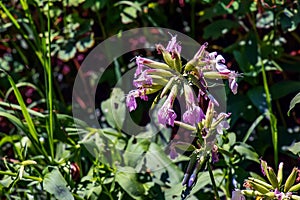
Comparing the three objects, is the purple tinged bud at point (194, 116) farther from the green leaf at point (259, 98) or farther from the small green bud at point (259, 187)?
the green leaf at point (259, 98)

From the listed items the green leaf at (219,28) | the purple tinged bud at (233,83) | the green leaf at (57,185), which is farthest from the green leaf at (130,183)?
the green leaf at (219,28)

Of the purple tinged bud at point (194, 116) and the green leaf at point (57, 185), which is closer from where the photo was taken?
Answer: the purple tinged bud at point (194, 116)

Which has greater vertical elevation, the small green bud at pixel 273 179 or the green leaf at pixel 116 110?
the green leaf at pixel 116 110

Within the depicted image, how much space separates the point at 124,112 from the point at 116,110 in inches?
1.1

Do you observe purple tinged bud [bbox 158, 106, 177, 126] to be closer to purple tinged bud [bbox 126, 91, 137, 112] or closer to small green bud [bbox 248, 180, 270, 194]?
purple tinged bud [bbox 126, 91, 137, 112]

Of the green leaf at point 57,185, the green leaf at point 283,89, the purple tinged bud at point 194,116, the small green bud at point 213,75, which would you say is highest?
the small green bud at point 213,75

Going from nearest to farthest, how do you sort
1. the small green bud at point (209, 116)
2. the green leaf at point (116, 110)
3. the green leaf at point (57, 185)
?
1. the small green bud at point (209, 116)
2. the green leaf at point (57, 185)
3. the green leaf at point (116, 110)

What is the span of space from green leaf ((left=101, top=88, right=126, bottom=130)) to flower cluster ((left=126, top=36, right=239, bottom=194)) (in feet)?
1.61

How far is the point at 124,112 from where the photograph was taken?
74.2 inches

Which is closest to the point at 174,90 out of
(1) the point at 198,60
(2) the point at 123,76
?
(1) the point at 198,60

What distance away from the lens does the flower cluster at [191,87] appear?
1281 millimetres

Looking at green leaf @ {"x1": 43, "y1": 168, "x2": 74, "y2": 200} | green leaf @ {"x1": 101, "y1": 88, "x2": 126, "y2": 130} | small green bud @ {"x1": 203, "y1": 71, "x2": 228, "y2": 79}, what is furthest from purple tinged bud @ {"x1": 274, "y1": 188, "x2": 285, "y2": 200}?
green leaf @ {"x1": 101, "y1": 88, "x2": 126, "y2": 130}

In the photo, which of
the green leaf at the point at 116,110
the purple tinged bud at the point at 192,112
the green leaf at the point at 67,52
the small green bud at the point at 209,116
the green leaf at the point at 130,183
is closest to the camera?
the purple tinged bud at the point at 192,112

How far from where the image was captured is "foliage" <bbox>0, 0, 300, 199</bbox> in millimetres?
1693
